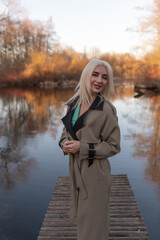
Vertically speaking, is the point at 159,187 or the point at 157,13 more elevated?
the point at 157,13

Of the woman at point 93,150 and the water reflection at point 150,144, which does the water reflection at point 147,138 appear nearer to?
the water reflection at point 150,144

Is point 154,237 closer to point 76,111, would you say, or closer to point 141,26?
point 76,111

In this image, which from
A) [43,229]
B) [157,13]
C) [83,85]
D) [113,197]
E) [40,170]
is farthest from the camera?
[157,13]

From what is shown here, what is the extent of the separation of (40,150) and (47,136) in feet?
6.10

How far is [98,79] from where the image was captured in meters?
1.84

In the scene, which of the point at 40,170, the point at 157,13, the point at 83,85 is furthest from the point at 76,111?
the point at 157,13

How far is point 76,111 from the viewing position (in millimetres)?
1936

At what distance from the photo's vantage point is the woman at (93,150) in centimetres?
179

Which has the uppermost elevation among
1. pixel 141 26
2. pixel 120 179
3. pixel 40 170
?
pixel 141 26

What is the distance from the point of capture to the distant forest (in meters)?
24.1

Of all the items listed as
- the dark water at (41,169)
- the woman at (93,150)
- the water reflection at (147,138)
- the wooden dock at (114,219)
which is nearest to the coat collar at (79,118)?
the woman at (93,150)

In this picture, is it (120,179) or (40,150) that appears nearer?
(120,179)

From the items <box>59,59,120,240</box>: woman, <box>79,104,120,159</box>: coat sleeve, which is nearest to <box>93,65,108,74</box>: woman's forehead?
<box>59,59,120,240</box>: woman

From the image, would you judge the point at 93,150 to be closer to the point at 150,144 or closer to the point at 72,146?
the point at 72,146
